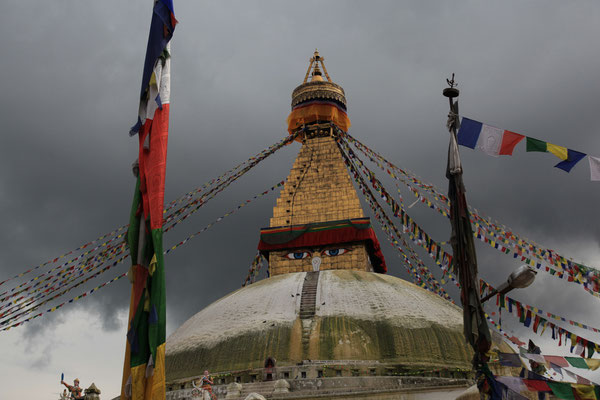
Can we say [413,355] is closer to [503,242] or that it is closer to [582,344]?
[503,242]

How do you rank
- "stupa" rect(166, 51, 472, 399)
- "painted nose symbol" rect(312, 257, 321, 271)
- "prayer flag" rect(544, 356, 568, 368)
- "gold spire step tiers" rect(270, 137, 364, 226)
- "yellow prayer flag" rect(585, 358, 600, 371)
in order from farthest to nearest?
"gold spire step tiers" rect(270, 137, 364, 226), "painted nose symbol" rect(312, 257, 321, 271), "stupa" rect(166, 51, 472, 399), "yellow prayer flag" rect(585, 358, 600, 371), "prayer flag" rect(544, 356, 568, 368)

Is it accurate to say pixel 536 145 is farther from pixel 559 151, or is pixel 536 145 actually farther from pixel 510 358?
pixel 510 358

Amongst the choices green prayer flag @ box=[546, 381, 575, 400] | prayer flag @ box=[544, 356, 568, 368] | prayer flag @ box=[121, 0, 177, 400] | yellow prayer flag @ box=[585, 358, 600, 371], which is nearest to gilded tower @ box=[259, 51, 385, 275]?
yellow prayer flag @ box=[585, 358, 600, 371]

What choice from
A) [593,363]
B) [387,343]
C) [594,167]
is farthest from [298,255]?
[594,167]

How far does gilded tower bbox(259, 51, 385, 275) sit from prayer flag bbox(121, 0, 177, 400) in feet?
36.8

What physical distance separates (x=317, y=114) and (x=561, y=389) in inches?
695

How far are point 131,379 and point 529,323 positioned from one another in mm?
7203

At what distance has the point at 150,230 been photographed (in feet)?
28.6

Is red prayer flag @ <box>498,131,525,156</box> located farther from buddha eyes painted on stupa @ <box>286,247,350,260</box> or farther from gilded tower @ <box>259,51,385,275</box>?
buddha eyes painted on stupa @ <box>286,247,350,260</box>

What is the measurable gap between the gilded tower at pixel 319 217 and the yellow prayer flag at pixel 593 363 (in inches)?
407

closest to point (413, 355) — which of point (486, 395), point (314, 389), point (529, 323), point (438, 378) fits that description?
point (438, 378)

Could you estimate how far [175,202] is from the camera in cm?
1812

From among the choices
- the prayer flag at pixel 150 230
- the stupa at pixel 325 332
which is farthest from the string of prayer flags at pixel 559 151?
the stupa at pixel 325 332

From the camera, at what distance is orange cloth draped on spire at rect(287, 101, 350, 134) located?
80.8 ft
